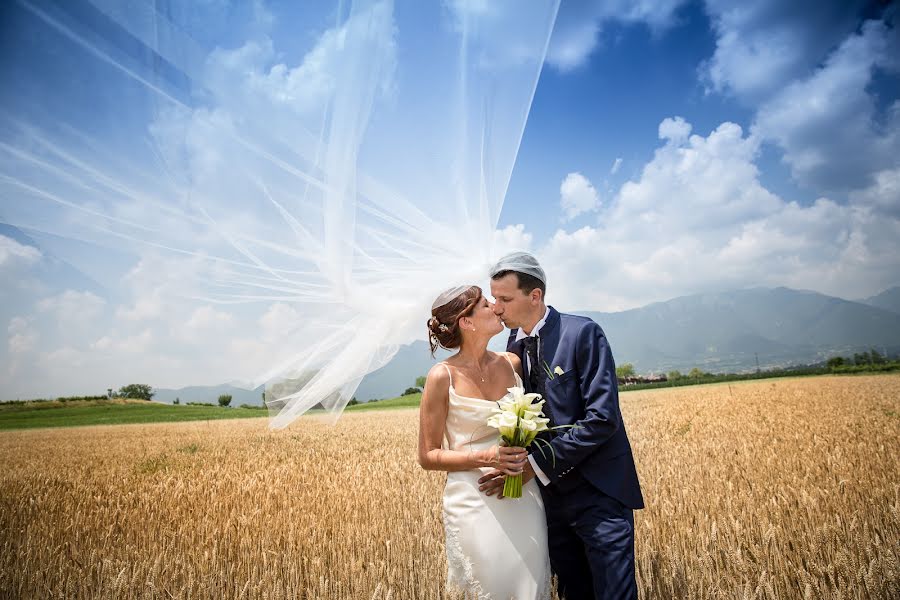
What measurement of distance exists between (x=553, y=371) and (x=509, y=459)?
2.06 feet

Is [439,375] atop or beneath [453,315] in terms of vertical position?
beneath

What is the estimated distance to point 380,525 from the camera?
16.2 feet

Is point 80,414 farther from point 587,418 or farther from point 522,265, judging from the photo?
point 587,418

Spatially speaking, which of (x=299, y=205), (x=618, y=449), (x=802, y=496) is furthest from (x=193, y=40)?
(x=802, y=496)

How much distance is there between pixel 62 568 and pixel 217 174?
3608mm

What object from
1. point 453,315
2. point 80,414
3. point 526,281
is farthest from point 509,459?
point 80,414

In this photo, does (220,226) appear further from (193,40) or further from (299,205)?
(193,40)

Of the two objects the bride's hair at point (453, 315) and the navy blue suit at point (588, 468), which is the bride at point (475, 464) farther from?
the navy blue suit at point (588, 468)

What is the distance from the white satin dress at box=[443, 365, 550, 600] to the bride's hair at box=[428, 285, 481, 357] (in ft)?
1.37

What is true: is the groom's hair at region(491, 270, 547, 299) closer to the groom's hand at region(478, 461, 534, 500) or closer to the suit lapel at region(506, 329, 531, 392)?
the suit lapel at region(506, 329, 531, 392)

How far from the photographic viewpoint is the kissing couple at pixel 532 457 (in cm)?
271

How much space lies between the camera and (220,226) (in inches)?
156

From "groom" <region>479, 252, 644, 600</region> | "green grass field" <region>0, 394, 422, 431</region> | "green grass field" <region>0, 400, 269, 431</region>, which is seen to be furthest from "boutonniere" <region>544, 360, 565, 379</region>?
"green grass field" <region>0, 400, 269, 431</region>

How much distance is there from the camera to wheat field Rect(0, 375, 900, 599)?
3498mm
